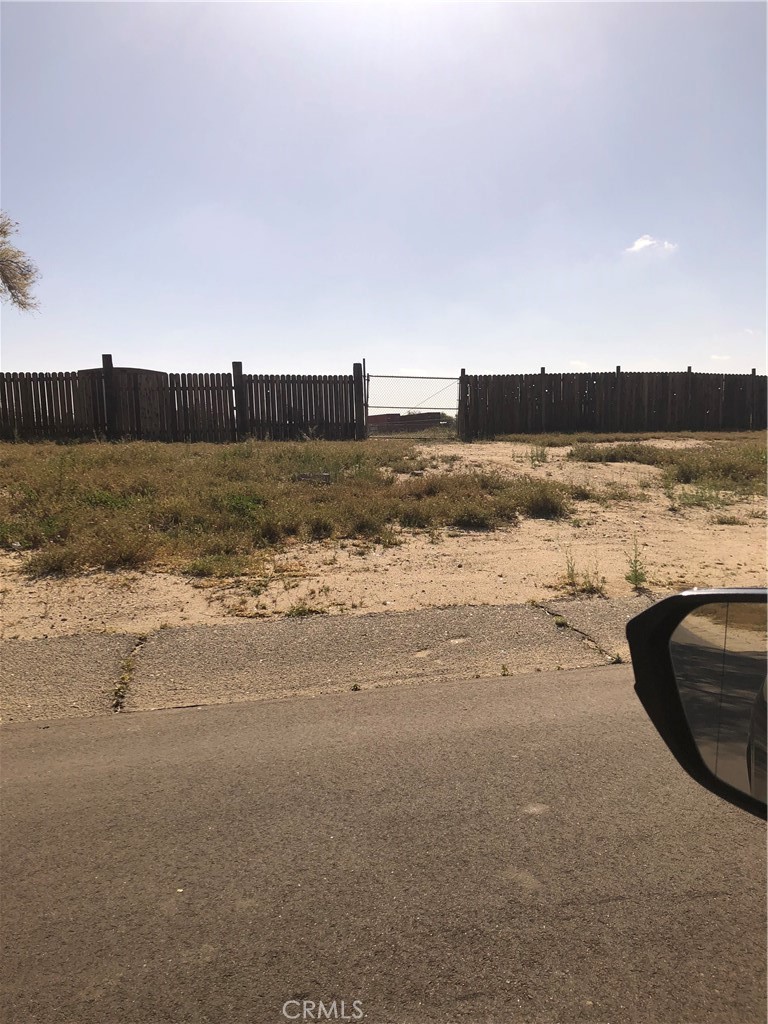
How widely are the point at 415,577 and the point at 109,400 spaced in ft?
49.0

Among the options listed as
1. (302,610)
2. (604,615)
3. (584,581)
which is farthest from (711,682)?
(584,581)

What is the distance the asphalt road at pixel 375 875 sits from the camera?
197 centimetres

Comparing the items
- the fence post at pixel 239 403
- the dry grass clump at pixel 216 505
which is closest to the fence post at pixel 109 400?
the fence post at pixel 239 403

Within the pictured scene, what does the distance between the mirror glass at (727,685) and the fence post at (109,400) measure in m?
19.3

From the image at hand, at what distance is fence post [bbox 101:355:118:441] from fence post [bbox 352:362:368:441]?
685 cm

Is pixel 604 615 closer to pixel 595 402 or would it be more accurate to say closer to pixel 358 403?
pixel 358 403

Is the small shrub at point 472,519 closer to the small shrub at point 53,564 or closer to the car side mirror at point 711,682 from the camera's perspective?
the small shrub at point 53,564

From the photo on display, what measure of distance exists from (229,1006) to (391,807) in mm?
1091

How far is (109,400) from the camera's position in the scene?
745 inches

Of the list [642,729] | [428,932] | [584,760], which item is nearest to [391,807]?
[428,932]

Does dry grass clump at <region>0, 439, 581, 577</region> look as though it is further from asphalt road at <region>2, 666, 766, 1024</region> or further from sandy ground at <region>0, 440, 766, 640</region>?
asphalt road at <region>2, 666, 766, 1024</region>

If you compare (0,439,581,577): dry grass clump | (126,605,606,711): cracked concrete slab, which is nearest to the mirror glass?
(126,605,606,711): cracked concrete slab

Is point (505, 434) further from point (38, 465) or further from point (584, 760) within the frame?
point (584, 760)

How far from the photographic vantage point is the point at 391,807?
290 cm
